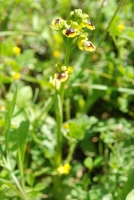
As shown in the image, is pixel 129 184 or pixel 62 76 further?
pixel 129 184

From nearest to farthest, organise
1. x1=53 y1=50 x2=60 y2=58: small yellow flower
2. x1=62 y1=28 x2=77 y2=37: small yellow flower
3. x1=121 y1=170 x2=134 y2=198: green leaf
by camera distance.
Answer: x1=62 y1=28 x2=77 y2=37: small yellow flower, x1=121 y1=170 x2=134 y2=198: green leaf, x1=53 y1=50 x2=60 y2=58: small yellow flower

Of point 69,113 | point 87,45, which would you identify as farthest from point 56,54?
point 87,45

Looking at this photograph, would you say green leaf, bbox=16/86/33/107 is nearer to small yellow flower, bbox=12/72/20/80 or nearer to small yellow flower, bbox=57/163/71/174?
small yellow flower, bbox=12/72/20/80

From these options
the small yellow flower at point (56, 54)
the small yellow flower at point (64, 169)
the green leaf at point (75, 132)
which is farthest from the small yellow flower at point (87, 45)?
the small yellow flower at point (56, 54)

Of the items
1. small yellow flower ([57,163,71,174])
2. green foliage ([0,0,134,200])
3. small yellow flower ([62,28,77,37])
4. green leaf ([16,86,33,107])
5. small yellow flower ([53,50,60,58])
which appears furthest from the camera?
small yellow flower ([53,50,60,58])

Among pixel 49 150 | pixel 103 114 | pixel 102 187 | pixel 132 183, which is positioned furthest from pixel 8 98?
pixel 132 183

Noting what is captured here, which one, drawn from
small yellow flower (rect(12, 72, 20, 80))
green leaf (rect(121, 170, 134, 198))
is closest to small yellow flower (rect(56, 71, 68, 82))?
green leaf (rect(121, 170, 134, 198))

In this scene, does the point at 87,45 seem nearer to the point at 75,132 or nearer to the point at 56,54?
the point at 75,132

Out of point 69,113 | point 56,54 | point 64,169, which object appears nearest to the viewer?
point 64,169

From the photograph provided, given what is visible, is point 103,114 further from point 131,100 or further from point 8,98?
point 8,98
